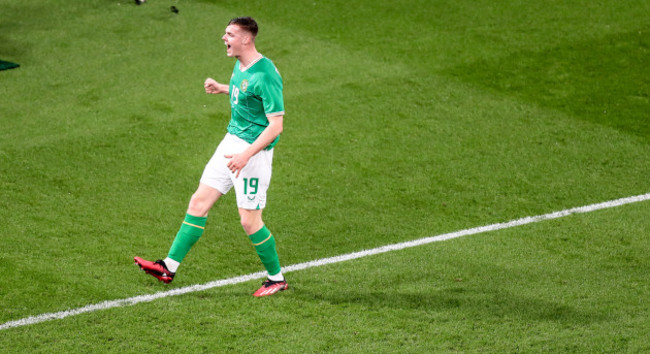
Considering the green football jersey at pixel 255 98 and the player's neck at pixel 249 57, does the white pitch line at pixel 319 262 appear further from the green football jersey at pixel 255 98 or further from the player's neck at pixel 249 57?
the player's neck at pixel 249 57

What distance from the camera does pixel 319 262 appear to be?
6762mm

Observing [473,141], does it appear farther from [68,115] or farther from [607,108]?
[68,115]

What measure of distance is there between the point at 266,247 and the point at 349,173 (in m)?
2.63

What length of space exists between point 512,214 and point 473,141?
69.1 inches

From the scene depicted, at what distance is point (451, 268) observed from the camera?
6.56m

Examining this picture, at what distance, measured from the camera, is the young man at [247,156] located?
18.7ft

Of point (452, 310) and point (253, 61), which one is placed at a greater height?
point (253, 61)

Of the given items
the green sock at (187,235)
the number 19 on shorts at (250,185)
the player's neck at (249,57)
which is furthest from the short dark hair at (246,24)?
the green sock at (187,235)

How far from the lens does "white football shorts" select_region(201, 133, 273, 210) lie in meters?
5.91

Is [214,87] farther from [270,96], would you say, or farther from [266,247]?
[266,247]

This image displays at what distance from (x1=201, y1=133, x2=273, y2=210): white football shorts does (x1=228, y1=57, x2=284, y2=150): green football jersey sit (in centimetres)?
8

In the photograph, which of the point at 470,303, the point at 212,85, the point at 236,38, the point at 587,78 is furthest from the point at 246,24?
the point at 587,78

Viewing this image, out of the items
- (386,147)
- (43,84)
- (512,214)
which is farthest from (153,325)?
(43,84)

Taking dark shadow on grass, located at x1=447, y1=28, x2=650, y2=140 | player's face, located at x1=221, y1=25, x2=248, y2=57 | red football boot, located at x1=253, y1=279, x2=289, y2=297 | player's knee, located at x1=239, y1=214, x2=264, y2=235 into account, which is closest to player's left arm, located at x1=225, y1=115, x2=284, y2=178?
player's knee, located at x1=239, y1=214, x2=264, y2=235
